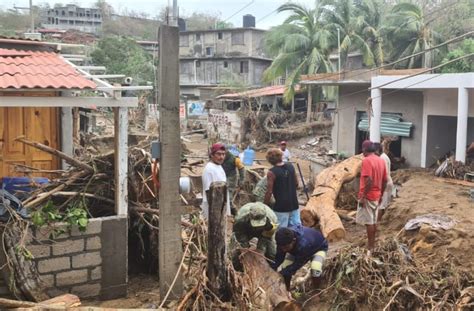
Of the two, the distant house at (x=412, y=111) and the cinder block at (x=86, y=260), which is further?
the distant house at (x=412, y=111)

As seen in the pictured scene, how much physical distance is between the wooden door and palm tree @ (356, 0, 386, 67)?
20528mm

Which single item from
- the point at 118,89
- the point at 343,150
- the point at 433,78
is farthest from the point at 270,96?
the point at 118,89

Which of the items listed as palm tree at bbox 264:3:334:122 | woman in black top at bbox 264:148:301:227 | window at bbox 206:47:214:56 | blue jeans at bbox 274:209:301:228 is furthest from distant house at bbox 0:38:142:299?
window at bbox 206:47:214:56

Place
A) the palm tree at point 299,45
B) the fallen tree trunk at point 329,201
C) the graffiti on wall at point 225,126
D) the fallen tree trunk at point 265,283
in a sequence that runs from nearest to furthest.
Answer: the fallen tree trunk at point 265,283 < the fallen tree trunk at point 329,201 < the palm tree at point 299,45 < the graffiti on wall at point 225,126

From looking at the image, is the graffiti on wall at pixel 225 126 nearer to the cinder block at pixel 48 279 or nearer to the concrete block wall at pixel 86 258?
the concrete block wall at pixel 86 258

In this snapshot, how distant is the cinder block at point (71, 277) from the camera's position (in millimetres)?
6363

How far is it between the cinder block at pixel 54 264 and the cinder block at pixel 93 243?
10.8 inches

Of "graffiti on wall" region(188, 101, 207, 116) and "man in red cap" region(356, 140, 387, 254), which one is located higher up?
"graffiti on wall" region(188, 101, 207, 116)

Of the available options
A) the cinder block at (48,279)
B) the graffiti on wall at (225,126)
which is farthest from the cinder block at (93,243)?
the graffiti on wall at (225,126)

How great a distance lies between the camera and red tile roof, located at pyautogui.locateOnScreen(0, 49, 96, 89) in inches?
238

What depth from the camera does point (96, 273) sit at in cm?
657

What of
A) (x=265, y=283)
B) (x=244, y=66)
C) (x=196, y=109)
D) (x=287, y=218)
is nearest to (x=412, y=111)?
(x=287, y=218)

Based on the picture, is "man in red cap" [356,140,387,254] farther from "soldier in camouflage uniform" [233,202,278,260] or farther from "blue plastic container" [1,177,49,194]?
"blue plastic container" [1,177,49,194]

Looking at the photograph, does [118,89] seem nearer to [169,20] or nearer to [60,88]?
[60,88]
